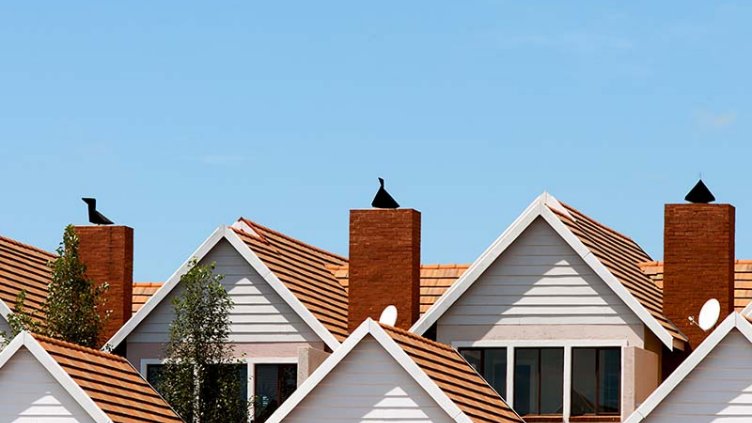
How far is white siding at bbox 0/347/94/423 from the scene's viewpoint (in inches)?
1238

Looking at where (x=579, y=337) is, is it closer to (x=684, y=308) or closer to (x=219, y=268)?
(x=684, y=308)

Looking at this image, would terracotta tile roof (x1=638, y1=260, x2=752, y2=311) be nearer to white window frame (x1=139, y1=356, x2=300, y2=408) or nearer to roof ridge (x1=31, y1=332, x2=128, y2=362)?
white window frame (x1=139, y1=356, x2=300, y2=408)

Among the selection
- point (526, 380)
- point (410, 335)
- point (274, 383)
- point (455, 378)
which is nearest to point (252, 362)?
point (274, 383)

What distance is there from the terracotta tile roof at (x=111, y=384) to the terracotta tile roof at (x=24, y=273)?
22.8 feet

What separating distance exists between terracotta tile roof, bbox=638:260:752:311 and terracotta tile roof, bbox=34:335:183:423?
37.7 feet

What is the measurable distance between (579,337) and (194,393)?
7.35 meters

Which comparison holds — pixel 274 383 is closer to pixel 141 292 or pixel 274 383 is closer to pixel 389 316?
pixel 389 316

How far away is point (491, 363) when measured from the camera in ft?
125

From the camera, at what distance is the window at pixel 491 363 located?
37.8 m

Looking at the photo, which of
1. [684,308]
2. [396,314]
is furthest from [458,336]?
[684,308]

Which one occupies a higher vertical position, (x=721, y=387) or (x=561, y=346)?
(x=561, y=346)

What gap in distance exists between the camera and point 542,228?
37.9 m

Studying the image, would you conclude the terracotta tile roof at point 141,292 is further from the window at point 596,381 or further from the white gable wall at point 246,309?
the window at point 596,381

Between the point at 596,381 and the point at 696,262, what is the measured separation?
307 cm
